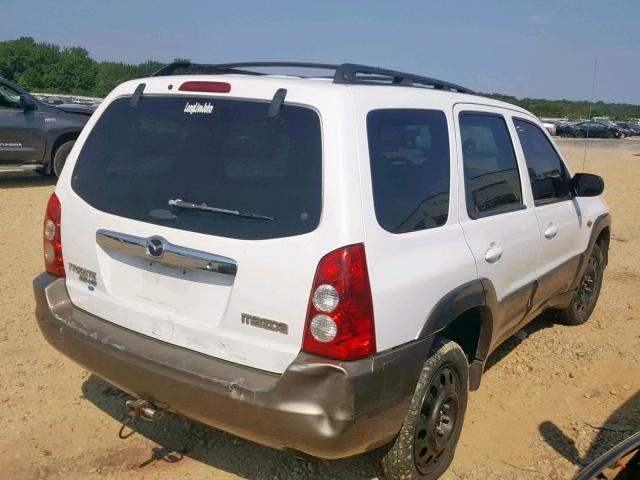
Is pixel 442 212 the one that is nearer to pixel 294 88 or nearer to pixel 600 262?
pixel 294 88

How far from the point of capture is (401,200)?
2645 millimetres

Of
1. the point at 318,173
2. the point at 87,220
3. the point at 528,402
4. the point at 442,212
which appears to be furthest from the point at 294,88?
the point at 528,402

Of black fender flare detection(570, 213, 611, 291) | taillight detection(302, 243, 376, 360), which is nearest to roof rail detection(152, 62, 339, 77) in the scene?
taillight detection(302, 243, 376, 360)

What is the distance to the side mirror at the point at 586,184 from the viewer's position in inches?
173

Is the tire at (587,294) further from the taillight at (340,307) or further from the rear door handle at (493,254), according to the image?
the taillight at (340,307)

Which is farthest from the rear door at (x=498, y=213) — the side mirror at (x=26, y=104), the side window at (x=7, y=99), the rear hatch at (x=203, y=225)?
the side window at (x=7, y=99)

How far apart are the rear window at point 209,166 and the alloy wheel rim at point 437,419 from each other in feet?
3.58

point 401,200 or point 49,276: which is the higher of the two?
point 401,200

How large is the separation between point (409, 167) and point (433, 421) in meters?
1.20

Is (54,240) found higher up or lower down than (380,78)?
lower down

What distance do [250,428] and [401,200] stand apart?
1.11 m

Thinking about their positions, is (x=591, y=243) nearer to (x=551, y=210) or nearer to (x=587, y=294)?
(x=587, y=294)

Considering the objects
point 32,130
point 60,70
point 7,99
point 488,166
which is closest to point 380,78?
point 488,166

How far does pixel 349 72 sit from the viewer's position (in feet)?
8.80
